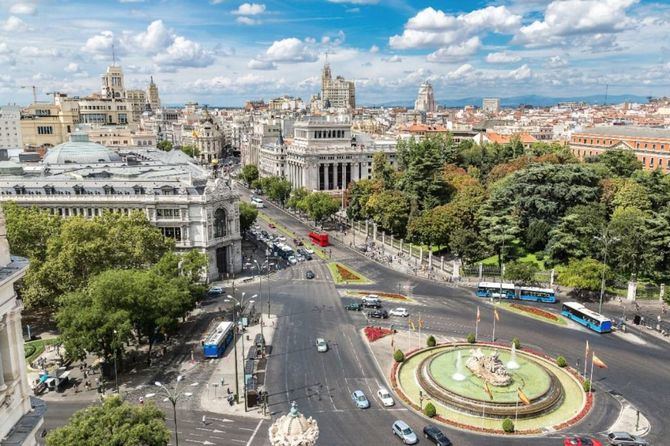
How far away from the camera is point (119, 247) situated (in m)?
61.7

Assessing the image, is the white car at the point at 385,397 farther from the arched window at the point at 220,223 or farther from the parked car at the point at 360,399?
the arched window at the point at 220,223

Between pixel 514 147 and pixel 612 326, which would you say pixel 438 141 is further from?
pixel 612 326

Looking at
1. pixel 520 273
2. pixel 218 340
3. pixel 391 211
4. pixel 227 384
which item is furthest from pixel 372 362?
pixel 391 211

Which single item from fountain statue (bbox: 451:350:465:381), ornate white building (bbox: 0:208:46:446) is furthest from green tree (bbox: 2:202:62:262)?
ornate white building (bbox: 0:208:46:446)

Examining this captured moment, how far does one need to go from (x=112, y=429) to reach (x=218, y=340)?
76.9ft

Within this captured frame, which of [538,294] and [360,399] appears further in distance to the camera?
[538,294]

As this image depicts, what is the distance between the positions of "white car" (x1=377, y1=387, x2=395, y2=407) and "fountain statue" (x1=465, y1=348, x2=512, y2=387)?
328 inches

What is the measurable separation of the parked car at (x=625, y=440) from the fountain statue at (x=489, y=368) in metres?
9.16

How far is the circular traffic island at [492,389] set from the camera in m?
40.6

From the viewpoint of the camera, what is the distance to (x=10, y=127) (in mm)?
166875

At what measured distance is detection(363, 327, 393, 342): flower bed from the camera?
5534cm

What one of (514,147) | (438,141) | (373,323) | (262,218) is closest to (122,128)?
(262,218)

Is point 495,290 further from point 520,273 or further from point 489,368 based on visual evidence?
point 489,368

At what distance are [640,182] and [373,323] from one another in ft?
172
